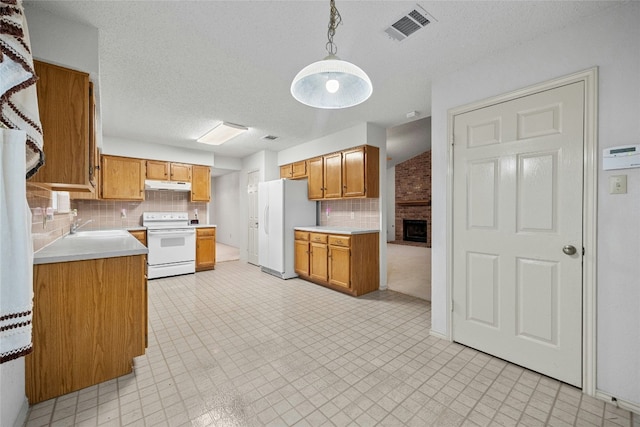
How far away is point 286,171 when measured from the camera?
18.5ft

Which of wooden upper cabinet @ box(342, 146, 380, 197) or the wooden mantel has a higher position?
wooden upper cabinet @ box(342, 146, 380, 197)

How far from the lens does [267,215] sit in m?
5.19

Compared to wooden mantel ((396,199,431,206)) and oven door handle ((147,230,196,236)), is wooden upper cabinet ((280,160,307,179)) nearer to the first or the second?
oven door handle ((147,230,196,236))

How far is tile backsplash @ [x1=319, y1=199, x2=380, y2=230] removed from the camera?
424cm

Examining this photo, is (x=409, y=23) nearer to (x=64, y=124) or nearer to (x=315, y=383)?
(x=64, y=124)

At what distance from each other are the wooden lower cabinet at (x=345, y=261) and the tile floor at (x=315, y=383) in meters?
0.80

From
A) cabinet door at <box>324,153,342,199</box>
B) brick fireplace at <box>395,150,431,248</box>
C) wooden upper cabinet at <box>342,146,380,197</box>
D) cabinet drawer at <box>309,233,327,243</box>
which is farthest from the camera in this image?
brick fireplace at <box>395,150,431,248</box>

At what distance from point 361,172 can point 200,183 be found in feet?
11.7

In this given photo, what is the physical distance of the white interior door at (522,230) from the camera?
6.10 ft

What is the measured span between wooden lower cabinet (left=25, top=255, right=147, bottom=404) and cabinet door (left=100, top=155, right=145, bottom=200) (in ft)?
12.0

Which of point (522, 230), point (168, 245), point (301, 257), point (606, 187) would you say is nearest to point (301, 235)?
point (301, 257)

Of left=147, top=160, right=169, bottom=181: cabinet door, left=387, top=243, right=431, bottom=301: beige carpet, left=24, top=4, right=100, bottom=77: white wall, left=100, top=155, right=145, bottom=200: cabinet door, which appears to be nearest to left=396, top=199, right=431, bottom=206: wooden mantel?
left=387, top=243, right=431, bottom=301: beige carpet

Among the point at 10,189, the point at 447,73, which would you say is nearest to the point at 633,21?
the point at 447,73

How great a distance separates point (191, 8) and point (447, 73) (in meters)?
2.17
